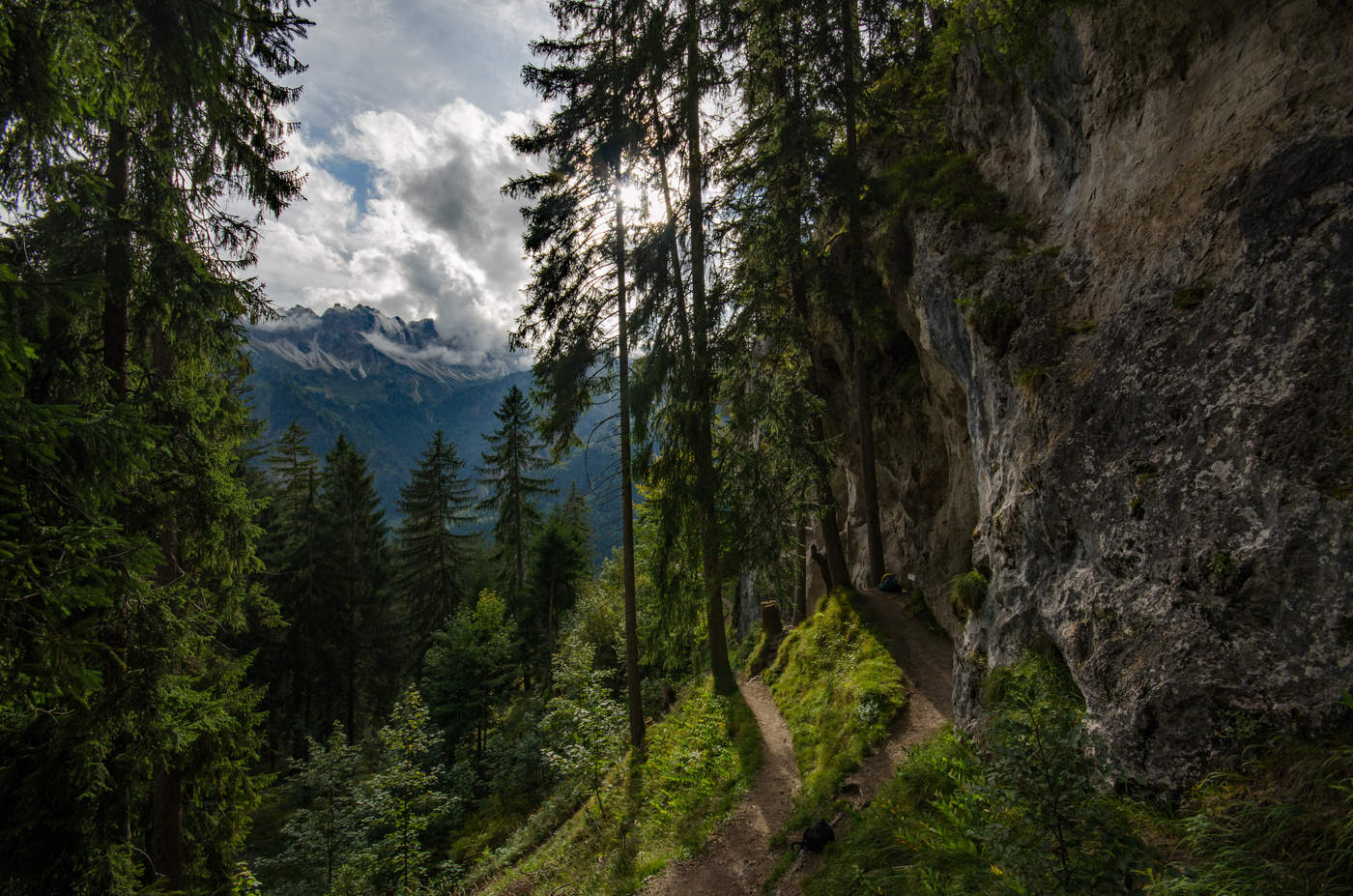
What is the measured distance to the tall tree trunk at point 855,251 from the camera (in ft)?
38.7

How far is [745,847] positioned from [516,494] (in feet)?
79.3

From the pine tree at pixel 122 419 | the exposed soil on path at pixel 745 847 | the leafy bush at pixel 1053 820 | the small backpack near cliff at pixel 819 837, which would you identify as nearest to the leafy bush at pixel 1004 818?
the leafy bush at pixel 1053 820

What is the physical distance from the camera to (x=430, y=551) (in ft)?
110

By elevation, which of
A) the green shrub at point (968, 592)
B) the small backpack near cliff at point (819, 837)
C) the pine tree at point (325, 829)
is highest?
the green shrub at point (968, 592)

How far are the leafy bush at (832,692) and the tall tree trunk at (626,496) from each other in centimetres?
331

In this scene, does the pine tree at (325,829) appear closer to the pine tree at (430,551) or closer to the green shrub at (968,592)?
the green shrub at (968,592)

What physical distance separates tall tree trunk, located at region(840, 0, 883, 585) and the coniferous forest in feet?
0.33

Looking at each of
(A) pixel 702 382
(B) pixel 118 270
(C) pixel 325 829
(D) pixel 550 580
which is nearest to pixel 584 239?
(A) pixel 702 382

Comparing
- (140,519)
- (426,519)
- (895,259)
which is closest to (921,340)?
(895,259)

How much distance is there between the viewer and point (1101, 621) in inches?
199

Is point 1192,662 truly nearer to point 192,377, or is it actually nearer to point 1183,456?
point 1183,456

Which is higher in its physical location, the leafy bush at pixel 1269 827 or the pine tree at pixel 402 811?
the leafy bush at pixel 1269 827

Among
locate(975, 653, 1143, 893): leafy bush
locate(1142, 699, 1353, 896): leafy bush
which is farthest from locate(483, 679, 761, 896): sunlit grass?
locate(1142, 699, 1353, 896): leafy bush

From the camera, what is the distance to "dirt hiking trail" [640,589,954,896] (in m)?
6.77
